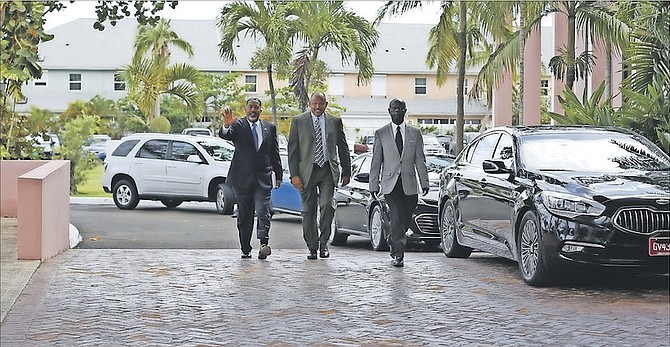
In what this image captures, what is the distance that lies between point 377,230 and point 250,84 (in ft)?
120

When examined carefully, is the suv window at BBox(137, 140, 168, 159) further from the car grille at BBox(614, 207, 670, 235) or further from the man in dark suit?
the car grille at BBox(614, 207, 670, 235)

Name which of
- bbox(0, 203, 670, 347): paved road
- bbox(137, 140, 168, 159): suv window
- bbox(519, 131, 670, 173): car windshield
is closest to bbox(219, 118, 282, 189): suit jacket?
bbox(0, 203, 670, 347): paved road

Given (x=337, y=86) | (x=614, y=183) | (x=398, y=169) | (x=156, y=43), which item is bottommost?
(x=614, y=183)

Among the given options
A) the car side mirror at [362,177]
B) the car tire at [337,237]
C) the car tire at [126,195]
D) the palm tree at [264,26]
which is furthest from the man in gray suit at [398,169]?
the palm tree at [264,26]

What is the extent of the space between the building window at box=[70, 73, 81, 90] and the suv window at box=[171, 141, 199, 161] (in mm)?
34580

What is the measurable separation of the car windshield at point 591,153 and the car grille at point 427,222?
370cm

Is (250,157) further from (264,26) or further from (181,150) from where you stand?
(264,26)

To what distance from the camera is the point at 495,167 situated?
11.9 meters

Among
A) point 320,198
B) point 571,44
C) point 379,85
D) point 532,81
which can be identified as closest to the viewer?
point 320,198

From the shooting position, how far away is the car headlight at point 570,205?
10398 millimetres

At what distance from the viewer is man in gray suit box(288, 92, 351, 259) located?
13070 millimetres

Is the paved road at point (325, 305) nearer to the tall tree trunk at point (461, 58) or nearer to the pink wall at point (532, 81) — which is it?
the tall tree trunk at point (461, 58)

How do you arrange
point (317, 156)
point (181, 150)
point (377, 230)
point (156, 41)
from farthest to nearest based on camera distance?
point (156, 41) → point (181, 150) → point (377, 230) → point (317, 156)

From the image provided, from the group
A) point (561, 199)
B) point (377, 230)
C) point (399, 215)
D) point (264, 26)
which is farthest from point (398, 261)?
point (264, 26)
